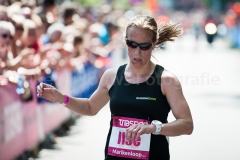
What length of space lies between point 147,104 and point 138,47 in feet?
1.31

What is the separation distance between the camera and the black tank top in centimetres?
419

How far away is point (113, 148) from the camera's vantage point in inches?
170

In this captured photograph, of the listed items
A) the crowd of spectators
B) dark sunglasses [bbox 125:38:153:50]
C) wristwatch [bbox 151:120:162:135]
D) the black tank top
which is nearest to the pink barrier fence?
the crowd of spectators

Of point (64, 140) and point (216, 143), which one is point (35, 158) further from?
point (216, 143)

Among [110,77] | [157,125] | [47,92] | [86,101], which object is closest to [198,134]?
[86,101]

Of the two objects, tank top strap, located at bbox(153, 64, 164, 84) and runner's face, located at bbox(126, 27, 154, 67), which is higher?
runner's face, located at bbox(126, 27, 154, 67)

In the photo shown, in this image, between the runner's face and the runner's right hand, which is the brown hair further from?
→ the runner's right hand

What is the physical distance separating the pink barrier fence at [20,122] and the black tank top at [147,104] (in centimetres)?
290

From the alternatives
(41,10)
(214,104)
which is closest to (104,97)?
(41,10)

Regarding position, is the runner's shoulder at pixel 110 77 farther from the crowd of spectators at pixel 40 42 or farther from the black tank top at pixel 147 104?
the crowd of spectators at pixel 40 42

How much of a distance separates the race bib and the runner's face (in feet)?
1.34

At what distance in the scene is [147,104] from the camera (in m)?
4.18

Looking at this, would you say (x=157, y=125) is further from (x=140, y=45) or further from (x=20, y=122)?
(x=20, y=122)

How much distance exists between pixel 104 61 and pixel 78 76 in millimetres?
3033
